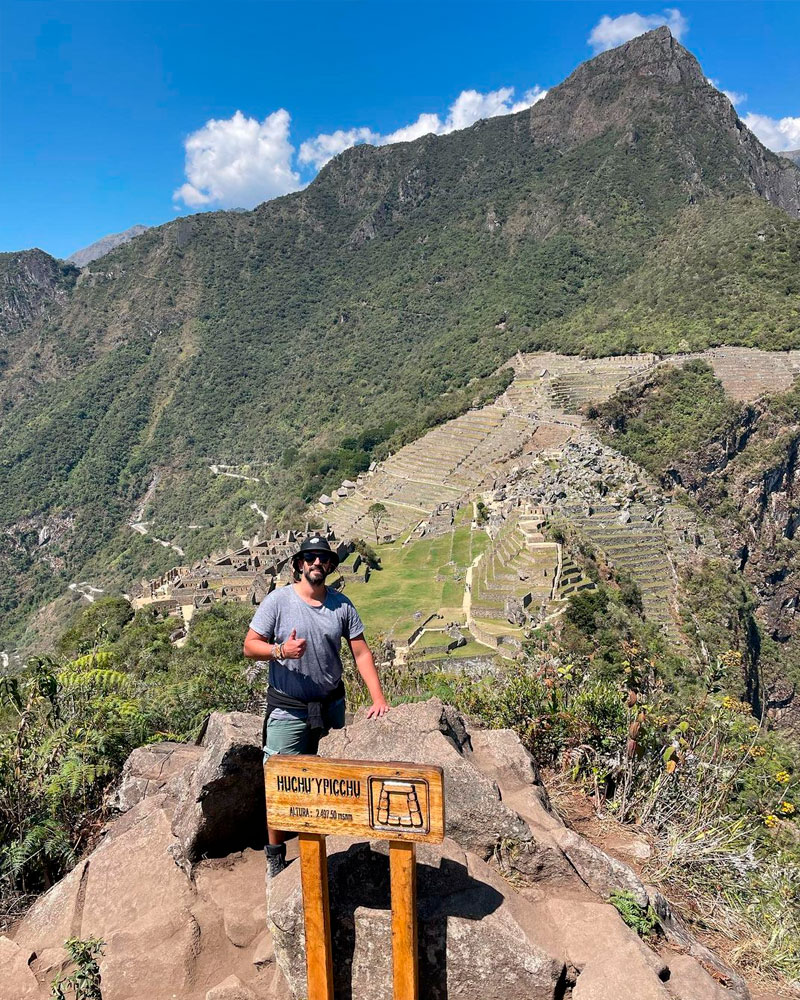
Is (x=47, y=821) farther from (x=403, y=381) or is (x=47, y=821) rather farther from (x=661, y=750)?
(x=403, y=381)

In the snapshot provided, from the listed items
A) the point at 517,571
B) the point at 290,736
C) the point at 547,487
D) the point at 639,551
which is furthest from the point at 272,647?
the point at 547,487

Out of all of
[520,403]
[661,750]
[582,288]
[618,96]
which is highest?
[618,96]

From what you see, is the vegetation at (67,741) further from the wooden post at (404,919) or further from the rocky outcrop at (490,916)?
the wooden post at (404,919)

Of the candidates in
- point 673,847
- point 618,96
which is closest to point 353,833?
point 673,847

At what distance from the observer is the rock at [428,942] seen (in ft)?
8.12

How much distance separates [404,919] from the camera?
7.49 feet

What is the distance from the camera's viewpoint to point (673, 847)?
11.6 ft

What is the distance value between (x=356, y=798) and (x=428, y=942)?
2.64ft

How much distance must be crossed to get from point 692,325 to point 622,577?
126 ft

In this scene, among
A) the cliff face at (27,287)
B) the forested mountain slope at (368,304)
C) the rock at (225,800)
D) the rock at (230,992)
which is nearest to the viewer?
the rock at (230,992)

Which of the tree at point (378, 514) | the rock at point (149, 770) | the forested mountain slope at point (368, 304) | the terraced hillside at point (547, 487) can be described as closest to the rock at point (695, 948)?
the rock at point (149, 770)

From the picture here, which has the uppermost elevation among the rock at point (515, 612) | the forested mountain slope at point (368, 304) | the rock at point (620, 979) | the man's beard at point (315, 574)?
the forested mountain slope at point (368, 304)

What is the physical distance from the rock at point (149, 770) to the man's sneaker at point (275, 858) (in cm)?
132

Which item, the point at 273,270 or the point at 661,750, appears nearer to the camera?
the point at 661,750
